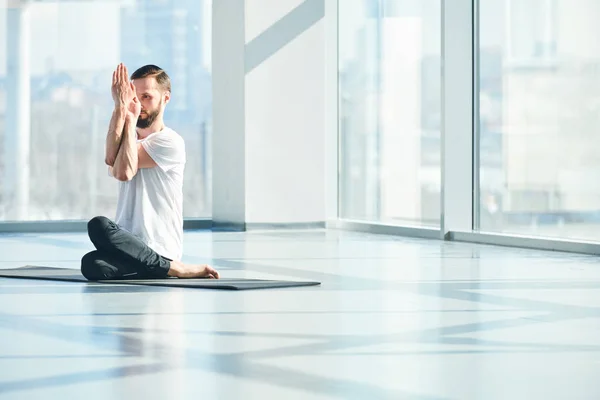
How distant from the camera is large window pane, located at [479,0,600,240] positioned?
570 cm

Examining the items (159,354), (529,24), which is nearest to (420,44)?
(529,24)

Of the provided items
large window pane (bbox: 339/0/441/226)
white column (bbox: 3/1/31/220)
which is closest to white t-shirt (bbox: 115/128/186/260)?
large window pane (bbox: 339/0/441/226)

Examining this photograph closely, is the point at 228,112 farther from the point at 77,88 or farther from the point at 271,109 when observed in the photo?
the point at 77,88

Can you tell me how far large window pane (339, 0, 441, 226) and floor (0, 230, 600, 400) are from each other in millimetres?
2472

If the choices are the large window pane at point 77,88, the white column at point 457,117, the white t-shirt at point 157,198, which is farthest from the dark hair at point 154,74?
the large window pane at point 77,88

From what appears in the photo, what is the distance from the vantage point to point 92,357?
245 cm

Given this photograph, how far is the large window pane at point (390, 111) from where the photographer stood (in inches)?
284

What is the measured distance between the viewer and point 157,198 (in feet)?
13.6

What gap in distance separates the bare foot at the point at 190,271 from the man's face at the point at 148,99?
1.90 ft

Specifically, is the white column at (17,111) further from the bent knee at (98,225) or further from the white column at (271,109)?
the bent knee at (98,225)

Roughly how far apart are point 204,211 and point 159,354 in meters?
5.96

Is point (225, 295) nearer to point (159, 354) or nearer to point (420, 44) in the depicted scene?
point (159, 354)

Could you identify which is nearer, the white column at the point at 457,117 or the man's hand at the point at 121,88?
the man's hand at the point at 121,88

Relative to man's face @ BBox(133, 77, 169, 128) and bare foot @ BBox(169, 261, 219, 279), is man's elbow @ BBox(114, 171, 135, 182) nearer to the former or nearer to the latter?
man's face @ BBox(133, 77, 169, 128)
